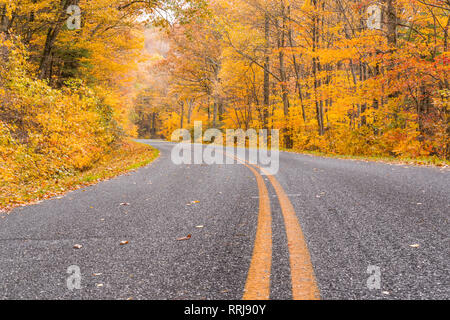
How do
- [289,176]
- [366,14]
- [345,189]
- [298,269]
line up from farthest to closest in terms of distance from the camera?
[366,14] → [289,176] → [345,189] → [298,269]

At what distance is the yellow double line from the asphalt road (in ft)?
0.15

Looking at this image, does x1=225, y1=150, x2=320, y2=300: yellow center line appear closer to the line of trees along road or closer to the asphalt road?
the asphalt road

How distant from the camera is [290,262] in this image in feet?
7.72

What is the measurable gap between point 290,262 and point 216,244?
77 centimetres

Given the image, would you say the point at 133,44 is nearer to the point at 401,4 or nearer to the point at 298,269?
the point at 401,4

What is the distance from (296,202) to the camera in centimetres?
445

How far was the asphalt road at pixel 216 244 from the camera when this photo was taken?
2.02 m

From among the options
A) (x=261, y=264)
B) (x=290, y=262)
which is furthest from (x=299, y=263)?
(x=261, y=264)

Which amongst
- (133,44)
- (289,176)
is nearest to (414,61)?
(289,176)

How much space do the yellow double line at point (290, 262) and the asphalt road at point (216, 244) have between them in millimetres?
46

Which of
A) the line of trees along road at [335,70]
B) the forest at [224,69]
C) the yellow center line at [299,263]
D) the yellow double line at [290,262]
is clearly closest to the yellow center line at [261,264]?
the yellow double line at [290,262]

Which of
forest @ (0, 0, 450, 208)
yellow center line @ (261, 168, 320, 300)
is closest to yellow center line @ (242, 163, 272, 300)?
yellow center line @ (261, 168, 320, 300)
